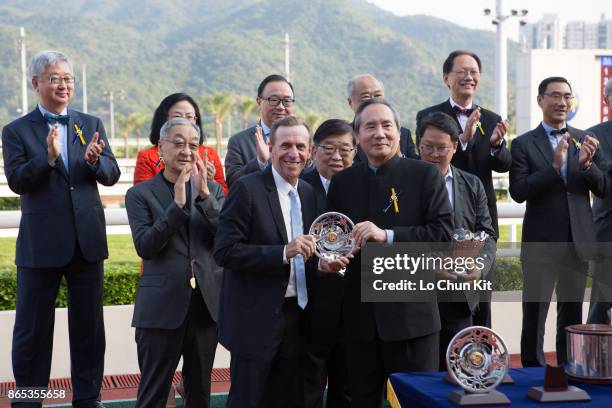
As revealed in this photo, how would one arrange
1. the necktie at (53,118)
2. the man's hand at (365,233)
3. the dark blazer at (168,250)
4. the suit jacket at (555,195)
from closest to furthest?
the man's hand at (365,233) < the dark blazer at (168,250) < the necktie at (53,118) < the suit jacket at (555,195)

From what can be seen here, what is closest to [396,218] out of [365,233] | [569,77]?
[365,233]

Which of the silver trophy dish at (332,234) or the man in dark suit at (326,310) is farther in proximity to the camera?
the man in dark suit at (326,310)

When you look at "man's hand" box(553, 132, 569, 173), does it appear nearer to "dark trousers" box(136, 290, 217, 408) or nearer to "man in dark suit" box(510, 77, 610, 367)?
"man in dark suit" box(510, 77, 610, 367)

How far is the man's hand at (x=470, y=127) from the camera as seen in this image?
16.3ft

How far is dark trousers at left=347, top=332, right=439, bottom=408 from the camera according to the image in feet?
11.7

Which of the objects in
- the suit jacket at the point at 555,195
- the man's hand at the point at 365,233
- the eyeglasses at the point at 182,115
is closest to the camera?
the man's hand at the point at 365,233

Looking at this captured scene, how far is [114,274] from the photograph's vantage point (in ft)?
20.0

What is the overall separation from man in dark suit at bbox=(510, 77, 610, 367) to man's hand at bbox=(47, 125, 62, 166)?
8.76 ft

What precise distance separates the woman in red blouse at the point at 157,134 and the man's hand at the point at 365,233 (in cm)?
140

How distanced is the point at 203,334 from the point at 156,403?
1.35ft

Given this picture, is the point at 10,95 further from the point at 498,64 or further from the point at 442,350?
the point at 442,350

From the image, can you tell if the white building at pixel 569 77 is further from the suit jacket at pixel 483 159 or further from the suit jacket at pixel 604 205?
the suit jacket at pixel 483 159

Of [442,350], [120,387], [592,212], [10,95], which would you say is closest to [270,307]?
[442,350]

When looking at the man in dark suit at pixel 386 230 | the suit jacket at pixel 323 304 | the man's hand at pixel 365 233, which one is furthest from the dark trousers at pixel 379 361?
the man's hand at pixel 365 233
